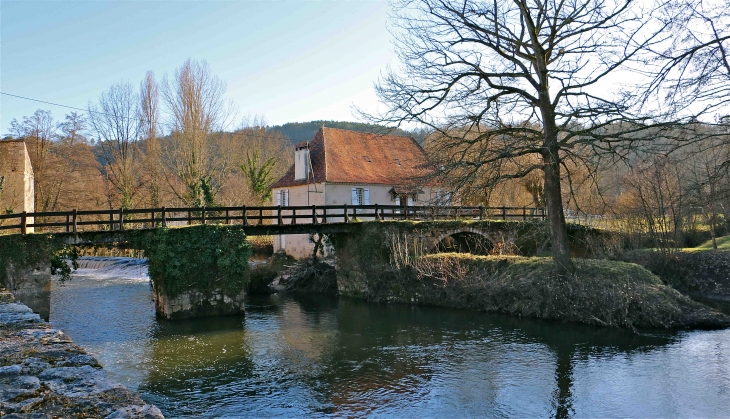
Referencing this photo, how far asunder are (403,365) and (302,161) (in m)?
19.3

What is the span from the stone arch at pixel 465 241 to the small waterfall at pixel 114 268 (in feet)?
50.7

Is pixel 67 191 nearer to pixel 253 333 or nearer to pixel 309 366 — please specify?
pixel 253 333

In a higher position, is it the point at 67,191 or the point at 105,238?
the point at 67,191

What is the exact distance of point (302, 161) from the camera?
30.3 m

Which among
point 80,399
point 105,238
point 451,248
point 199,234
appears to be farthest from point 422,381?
point 451,248

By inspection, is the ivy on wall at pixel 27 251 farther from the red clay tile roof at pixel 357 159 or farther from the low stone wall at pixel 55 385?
the red clay tile roof at pixel 357 159

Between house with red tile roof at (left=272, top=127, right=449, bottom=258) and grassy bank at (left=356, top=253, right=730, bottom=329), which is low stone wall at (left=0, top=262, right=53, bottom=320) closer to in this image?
grassy bank at (left=356, top=253, right=730, bottom=329)

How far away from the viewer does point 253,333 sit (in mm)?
16562

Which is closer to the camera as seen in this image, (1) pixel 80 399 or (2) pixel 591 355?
(1) pixel 80 399

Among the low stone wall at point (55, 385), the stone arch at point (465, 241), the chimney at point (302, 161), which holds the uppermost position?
the chimney at point (302, 161)

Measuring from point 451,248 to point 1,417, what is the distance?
2426 cm

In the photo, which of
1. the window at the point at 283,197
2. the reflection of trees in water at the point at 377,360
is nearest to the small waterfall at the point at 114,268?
the window at the point at 283,197

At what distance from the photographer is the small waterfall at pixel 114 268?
28.8 meters

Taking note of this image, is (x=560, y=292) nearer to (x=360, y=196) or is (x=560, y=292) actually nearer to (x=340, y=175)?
(x=360, y=196)
